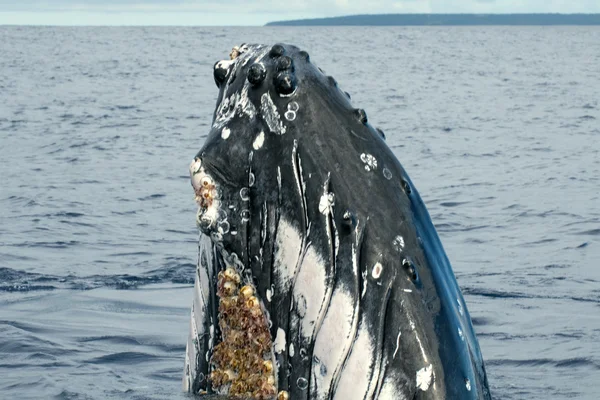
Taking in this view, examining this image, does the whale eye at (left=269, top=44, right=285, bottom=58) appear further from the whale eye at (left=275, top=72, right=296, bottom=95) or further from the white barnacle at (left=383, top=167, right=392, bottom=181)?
the white barnacle at (left=383, top=167, right=392, bottom=181)

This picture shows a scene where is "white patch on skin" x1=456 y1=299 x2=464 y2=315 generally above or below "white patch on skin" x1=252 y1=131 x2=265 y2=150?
below

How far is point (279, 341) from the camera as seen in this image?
3809mm

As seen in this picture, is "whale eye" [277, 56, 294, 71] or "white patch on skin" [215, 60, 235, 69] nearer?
"whale eye" [277, 56, 294, 71]

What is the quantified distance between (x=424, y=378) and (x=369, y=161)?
27.2 inches

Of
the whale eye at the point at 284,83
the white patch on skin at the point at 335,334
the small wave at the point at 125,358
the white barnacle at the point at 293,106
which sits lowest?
the small wave at the point at 125,358

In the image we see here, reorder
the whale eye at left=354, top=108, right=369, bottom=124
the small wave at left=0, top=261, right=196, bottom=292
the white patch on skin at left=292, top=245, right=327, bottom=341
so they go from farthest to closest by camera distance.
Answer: the small wave at left=0, top=261, right=196, bottom=292, the whale eye at left=354, top=108, right=369, bottom=124, the white patch on skin at left=292, top=245, right=327, bottom=341

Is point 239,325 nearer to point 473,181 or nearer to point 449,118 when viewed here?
point 473,181

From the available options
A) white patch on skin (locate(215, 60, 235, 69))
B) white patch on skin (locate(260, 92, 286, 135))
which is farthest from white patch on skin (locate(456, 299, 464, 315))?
white patch on skin (locate(215, 60, 235, 69))

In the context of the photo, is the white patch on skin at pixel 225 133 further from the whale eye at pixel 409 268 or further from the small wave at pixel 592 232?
the small wave at pixel 592 232

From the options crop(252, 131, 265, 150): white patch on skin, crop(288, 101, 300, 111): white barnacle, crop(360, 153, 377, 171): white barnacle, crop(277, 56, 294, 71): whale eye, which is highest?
crop(277, 56, 294, 71): whale eye

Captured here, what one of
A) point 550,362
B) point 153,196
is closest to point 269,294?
point 550,362

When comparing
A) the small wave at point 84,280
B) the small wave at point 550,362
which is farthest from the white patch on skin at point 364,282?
the small wave at point 84,280

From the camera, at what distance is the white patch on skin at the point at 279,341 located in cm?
379

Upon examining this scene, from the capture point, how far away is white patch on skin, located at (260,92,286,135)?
3830mm
